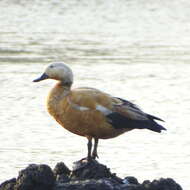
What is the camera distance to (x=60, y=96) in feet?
33.1

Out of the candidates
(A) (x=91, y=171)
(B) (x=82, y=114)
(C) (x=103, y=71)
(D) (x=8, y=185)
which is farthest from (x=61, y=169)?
(C) (x=103, y=71)

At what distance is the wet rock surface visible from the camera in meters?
8.91

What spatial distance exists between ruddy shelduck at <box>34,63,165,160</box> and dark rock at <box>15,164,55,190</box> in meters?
1.04

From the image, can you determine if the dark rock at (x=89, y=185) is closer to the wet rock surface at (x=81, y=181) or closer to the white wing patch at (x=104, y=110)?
the wet rock surface at (x=81, y=181)

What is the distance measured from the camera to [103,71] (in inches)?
750

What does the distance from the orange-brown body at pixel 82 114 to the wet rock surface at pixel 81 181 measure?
409 mm

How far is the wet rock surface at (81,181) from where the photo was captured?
8.91m

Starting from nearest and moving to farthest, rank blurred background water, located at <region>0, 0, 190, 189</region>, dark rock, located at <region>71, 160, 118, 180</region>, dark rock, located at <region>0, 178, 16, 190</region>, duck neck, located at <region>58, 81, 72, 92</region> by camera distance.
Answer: dark rock, located at <region>0, 178, 16, 190</region> < dark rock, located at <region>71, 160, 118, 180</region> < duck neck, located at <region>58, 81, 72, 92</region> < blurred background water, located at <region>0, 0, 190, 189</region>

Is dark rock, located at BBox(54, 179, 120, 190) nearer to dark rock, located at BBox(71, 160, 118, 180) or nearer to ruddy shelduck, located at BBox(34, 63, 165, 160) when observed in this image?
dark rock, located at BBox(71, 160, 118, 180)

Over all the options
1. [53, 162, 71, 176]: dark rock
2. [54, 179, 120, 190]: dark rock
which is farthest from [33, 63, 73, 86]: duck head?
[54, 179, 120, 190]: dark rock

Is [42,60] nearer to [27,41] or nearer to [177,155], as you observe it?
[27,41]

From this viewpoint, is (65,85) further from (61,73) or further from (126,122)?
(126,122)

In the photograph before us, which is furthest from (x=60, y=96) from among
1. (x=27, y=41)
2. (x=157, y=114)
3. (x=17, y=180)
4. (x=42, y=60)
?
(x=27, y=41)

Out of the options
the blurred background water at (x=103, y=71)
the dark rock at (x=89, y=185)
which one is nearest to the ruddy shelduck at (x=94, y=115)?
the dark rock at (x=89, y=185)
